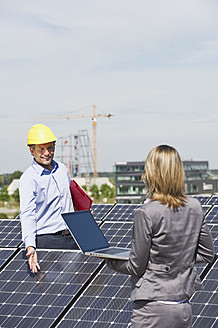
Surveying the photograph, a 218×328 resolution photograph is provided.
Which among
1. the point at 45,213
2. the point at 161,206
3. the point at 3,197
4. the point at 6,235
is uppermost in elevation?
the point at 161,206

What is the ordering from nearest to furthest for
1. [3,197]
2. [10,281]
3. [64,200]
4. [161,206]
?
[161,206] → [10,281] → [64,200] → [3,197]

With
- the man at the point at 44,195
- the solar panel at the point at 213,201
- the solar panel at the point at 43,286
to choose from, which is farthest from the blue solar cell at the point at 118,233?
the solar panel at the point at 213,201

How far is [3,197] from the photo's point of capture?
378 feet

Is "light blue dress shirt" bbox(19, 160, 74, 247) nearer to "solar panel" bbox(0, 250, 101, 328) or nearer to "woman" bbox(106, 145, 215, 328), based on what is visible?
"solar panel" bbox(0, 250, 101, 328)

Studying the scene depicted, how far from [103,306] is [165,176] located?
6.74 feet

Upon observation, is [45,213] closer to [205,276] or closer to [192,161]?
[205,276]

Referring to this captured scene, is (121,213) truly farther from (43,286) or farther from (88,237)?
(88,237)

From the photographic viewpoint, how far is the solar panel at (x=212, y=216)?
39.8 feet

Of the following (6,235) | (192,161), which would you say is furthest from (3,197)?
(6,235)

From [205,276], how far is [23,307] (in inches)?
73.8

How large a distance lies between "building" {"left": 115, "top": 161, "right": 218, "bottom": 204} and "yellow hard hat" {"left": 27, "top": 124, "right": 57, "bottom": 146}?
381 ft

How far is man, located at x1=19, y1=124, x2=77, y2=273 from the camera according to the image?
20.9 ft

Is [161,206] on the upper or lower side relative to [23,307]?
upper

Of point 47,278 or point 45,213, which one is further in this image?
point 45,213
